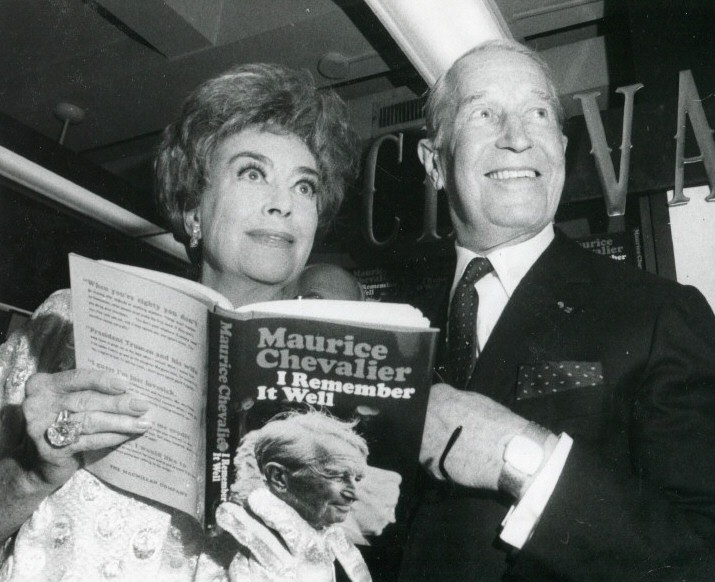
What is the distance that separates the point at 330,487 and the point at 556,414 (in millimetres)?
405

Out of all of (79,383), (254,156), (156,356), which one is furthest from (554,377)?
(254,156)

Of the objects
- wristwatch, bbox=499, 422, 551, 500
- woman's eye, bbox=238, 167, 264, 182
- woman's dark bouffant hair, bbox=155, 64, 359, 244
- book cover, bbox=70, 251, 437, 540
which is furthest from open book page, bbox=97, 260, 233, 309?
woman's dark bouffant hair, bbox=155, 64, 359, 244

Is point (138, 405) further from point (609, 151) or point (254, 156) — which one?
point (609, 151)

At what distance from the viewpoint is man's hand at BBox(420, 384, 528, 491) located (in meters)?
0.96

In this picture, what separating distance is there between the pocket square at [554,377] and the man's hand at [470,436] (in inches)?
5.3

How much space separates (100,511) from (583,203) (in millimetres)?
2752

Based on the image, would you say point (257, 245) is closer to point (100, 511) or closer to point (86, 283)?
point (86, 283)

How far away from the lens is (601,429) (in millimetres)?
1052

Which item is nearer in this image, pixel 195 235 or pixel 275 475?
pixel 275 475

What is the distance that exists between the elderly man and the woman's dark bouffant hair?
0.50 m

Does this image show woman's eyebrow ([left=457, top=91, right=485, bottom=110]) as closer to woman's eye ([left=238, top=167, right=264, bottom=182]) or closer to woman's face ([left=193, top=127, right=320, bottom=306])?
woman's face ([left=193, top=127, right=320, bottom=306])

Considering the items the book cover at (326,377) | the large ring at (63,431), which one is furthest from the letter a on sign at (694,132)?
the large ring at (63,431)

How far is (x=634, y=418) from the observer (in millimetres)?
1032

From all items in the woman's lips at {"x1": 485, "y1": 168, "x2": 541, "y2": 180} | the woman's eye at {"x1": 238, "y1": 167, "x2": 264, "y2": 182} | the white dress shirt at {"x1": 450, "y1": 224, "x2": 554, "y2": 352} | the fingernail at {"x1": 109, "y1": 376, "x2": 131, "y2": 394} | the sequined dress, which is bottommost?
the sequined dress
